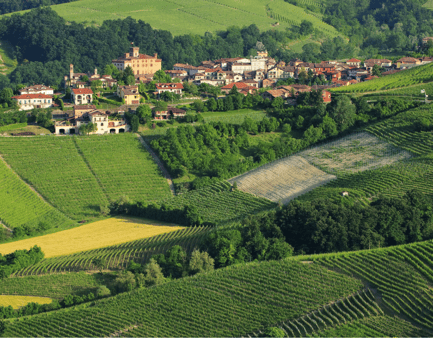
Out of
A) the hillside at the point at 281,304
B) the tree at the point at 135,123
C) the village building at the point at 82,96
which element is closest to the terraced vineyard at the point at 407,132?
the hillside at the point at 281,304

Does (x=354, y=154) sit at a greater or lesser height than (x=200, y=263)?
greater

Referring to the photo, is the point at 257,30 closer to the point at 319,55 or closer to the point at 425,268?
the point at 319,55

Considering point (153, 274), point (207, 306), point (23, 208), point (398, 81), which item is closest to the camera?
point (207, 306)

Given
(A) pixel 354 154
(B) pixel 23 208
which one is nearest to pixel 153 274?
(B) pixel 23 208

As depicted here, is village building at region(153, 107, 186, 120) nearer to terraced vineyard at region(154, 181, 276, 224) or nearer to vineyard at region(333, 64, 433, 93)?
terraced vineyard at region(154, 181, 276, 224)

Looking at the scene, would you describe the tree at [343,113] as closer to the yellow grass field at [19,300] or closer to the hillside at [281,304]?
the hillside at [281,304]

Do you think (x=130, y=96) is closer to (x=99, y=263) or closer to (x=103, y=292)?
(x=99, y=263)

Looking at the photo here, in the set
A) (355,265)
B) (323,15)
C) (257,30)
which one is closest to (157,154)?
(355,265)
